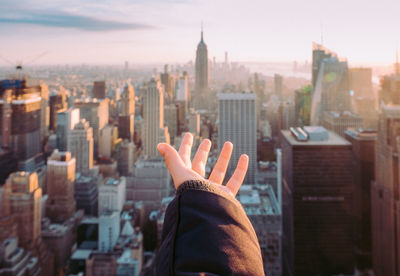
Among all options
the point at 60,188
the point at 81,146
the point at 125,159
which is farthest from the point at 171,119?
the point at 60,188

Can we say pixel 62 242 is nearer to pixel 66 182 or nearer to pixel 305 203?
pixel 66 182

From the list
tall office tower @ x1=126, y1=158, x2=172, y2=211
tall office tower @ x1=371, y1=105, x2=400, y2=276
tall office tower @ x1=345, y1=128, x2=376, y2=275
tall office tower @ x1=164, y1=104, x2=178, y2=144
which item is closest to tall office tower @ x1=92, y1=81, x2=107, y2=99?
tall office tower @ x1=164, y1=104, x2=178, y2=144

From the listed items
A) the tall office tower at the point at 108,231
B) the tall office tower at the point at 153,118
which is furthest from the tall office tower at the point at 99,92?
the tall office tower at the point at 108,231

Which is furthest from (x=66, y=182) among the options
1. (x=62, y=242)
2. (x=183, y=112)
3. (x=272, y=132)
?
(x=272, y=132)

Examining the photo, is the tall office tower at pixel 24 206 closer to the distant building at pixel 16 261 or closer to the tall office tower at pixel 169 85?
the distant building at pixel 16 261

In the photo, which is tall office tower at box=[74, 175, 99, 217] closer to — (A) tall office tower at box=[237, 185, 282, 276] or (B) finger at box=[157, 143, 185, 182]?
(A) tall office tower at box=[237, 185, 282, 276]
